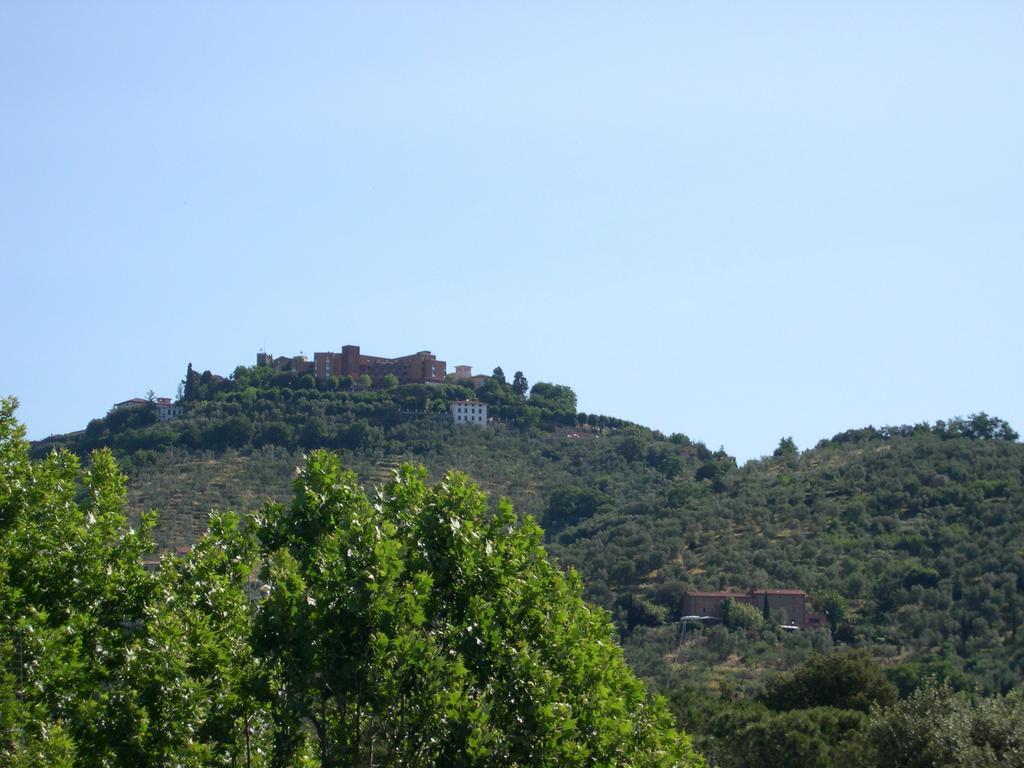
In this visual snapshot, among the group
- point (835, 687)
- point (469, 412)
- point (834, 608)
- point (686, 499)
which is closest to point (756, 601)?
point (834, 608)

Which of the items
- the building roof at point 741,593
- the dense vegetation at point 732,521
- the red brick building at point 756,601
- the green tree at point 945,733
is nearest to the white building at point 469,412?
the dense vegetation at point 732,521

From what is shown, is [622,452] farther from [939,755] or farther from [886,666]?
[939,755]

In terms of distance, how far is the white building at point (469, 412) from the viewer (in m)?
100

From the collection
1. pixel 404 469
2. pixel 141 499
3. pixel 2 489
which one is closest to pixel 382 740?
pixel 404 469

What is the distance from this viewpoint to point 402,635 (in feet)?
40.9

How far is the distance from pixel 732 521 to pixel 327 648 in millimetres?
58347

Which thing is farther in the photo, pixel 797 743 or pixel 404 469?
pixel 797 743

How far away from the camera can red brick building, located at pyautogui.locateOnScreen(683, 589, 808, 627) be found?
54.7m

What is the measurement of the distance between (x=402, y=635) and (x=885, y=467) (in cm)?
6393

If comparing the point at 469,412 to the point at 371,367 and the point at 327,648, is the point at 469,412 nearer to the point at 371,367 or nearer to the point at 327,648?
the point at 371,367

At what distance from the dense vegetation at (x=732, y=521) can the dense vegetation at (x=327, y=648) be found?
14452 mm

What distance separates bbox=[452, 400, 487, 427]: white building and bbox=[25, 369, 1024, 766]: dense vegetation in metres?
1.29

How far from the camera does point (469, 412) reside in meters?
102

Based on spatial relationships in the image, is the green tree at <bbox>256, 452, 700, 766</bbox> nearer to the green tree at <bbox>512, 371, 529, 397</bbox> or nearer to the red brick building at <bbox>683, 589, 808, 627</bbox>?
the red brick building at <bbox>683, 589, 808, 627</bbox>
